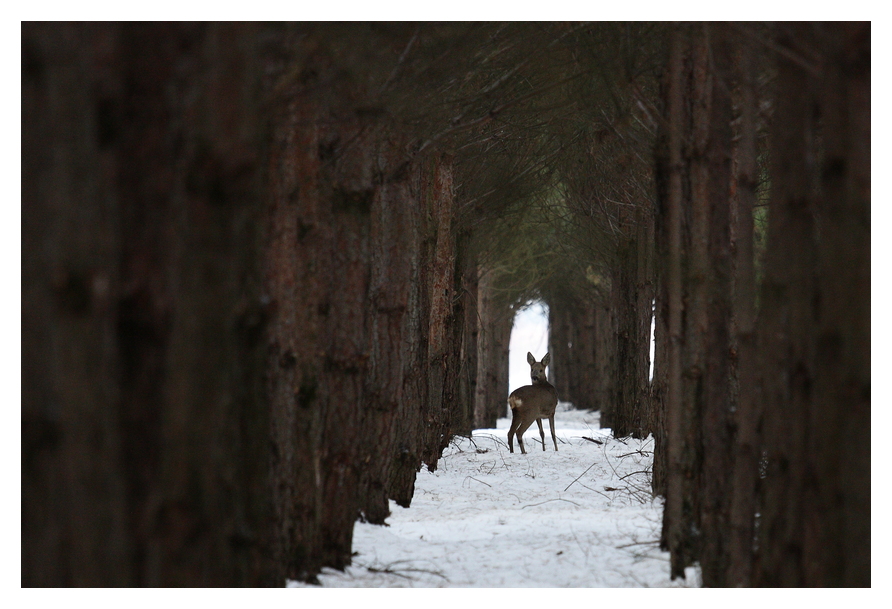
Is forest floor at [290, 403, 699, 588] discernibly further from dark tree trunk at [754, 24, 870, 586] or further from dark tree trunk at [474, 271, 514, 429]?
dark tree trunk at [474, 271, 514, 429]

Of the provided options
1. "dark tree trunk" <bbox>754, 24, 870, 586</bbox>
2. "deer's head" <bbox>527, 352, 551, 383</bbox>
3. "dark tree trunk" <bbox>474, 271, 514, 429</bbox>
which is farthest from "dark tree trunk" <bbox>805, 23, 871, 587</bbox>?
"dark tree trunk" <bbox>474, 271, 514, 429</bbox>

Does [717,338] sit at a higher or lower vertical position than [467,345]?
lower

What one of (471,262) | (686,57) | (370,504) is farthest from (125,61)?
(471,262)

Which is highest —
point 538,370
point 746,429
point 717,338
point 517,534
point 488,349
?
point 488,349

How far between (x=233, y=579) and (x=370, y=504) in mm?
4996

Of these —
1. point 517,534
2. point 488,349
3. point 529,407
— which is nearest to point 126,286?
point 517,534

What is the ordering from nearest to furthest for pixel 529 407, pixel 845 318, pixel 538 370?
1. pixel 845 318
2. pixel 529 407
3. pixel 538 370

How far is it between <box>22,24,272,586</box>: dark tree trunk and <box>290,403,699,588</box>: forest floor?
2.87 metres

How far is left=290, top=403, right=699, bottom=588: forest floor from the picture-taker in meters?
5.94

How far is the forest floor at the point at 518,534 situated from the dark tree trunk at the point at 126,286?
113 inches

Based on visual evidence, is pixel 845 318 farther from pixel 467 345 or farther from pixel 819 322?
pixel 467 345

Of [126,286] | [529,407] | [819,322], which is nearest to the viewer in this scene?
[126,286]

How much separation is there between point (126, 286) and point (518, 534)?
17.4 feet

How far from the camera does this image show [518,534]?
747cm
